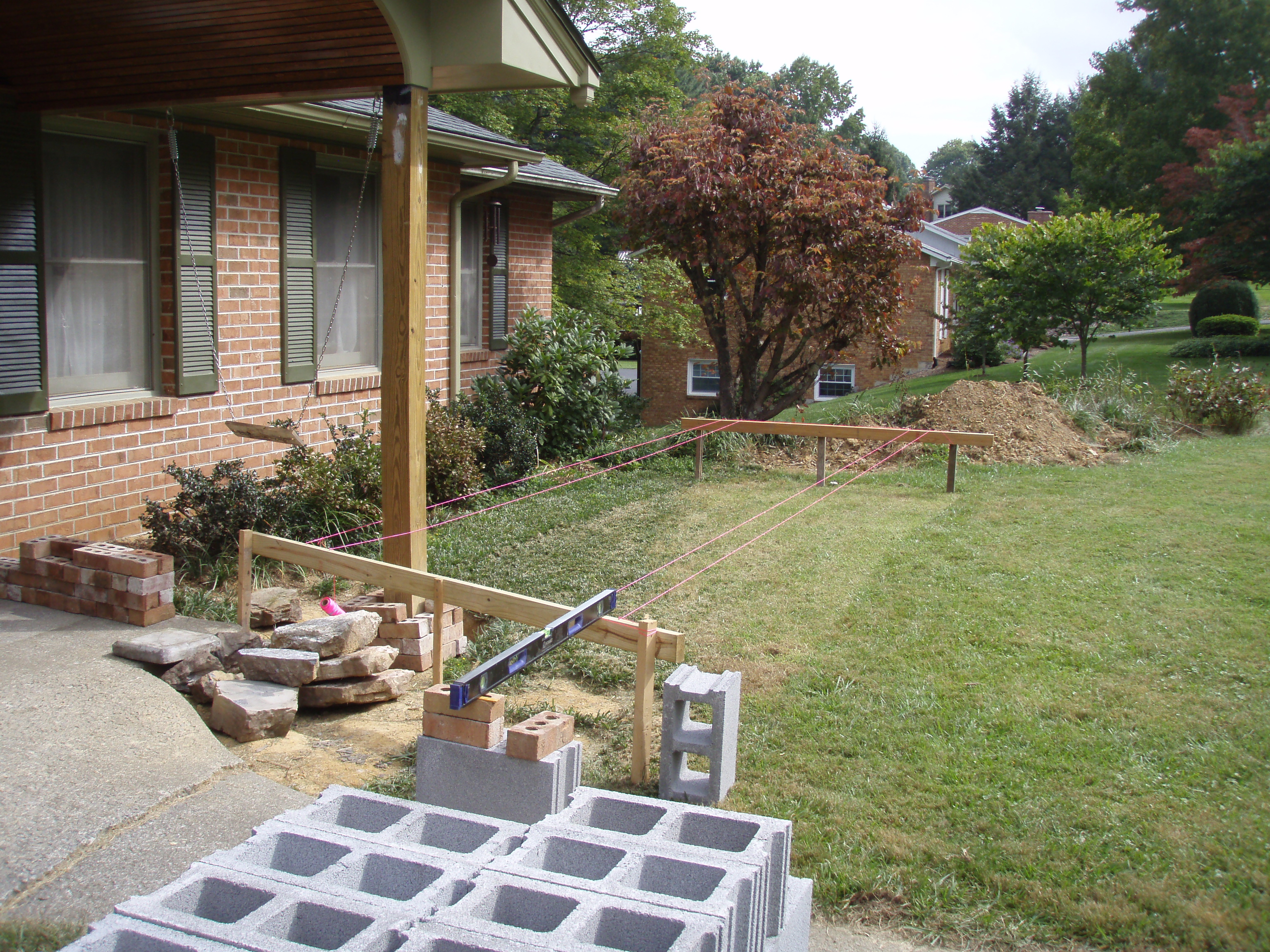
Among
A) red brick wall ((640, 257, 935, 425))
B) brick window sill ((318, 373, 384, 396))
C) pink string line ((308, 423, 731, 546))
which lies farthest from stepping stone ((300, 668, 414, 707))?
red brick wall ((640, 257, 935, 425))

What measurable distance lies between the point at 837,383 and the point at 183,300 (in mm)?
26398

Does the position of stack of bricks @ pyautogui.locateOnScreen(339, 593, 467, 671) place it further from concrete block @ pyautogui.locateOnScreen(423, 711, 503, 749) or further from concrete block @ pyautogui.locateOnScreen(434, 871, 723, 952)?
concrete block @ pyautogui.locateOnScreen(434, 871, 723, 952)

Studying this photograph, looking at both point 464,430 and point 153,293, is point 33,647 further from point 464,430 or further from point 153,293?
point 464,430

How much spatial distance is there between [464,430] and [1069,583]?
549 cm

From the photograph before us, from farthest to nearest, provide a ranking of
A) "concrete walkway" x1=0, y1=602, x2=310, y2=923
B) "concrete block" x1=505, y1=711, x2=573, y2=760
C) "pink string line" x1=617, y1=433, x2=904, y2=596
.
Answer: "pink string line" x1=617, y1=433, x2=904, y2=596, "concrete block" x1=505, y1=711, x2=573, y2=760, "concrete walkway" x1=0, y1=602, x2=310, y2=923

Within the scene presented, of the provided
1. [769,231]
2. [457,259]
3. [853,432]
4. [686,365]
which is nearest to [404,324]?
[457,259]

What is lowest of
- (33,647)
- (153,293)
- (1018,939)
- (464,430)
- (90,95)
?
(1018,939)

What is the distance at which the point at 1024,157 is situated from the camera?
2798 inches

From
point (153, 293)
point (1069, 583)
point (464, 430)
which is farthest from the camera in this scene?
point (464, 430)

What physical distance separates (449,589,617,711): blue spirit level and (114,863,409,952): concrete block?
105 centimetres

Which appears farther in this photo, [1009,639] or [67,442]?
[67,442]

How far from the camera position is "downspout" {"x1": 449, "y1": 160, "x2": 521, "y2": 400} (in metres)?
11.5

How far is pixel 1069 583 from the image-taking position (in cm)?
758

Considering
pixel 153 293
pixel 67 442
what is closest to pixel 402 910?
pixel 67 442
